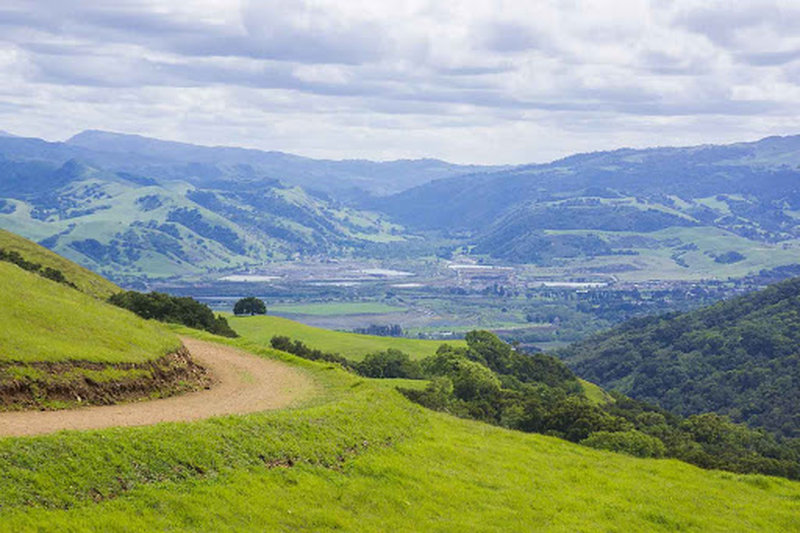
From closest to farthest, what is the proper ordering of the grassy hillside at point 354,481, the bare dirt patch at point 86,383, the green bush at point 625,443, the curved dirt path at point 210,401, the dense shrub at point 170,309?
the grassy hillside at point 354,481, the curved dirt path at point 210,401, the bare dirt patch at point 86,383, the green bush at point 625,443, the dense shrub at point 170,309

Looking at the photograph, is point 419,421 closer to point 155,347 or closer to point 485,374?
point 155,347

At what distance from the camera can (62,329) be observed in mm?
38000

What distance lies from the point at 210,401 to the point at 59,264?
8068 cm

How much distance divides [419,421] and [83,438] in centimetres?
1822

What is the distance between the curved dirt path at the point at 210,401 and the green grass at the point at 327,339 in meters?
54.7

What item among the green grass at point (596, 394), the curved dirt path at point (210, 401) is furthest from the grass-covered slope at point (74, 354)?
the green grass at point (596, 394)

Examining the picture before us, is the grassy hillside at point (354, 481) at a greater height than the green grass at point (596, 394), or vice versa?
the grassy hillside at point (354, 481)

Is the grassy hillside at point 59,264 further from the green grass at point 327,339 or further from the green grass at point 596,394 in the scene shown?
the green grass at point 596,394

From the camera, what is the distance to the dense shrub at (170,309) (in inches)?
2566

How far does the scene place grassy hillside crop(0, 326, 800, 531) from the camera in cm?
2356

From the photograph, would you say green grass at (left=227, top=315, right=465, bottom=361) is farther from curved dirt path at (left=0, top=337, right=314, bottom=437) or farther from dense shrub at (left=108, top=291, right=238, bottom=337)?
curved dirt path at (left=0, top=337, right=314, bottom=437)

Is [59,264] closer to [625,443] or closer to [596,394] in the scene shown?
[596,394]

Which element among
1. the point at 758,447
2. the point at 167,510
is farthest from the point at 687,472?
the point at 758,447

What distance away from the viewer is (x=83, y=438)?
25812 mm
